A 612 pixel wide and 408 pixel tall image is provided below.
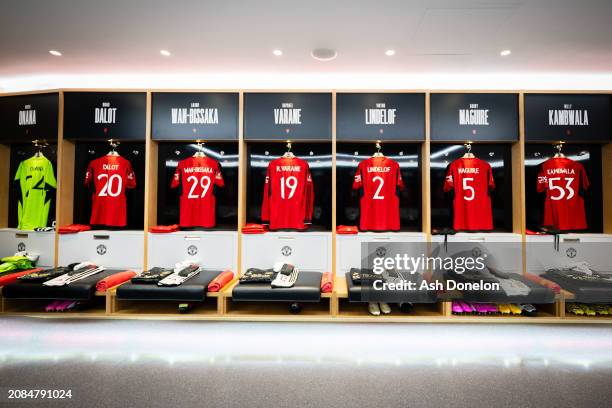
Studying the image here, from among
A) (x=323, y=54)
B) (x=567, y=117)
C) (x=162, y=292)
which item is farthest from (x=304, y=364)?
(x=567, y=117)

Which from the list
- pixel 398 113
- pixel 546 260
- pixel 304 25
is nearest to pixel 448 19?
pixel 398 113

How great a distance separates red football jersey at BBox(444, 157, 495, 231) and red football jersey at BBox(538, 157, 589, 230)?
0.71 metres

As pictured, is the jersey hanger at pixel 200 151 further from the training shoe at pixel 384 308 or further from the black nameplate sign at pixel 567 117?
the black nameplate sign at pixel 567 117

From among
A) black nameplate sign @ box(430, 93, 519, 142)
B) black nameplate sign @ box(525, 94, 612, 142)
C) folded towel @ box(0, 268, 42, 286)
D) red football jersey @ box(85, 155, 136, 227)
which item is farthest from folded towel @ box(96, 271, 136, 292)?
black nameplate sign @ box(525, 94, 612, 142)

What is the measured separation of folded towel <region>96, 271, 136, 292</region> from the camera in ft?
Result: 9.07

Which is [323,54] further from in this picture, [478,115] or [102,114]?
[102,114]

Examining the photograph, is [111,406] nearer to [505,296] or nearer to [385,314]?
[385,314]

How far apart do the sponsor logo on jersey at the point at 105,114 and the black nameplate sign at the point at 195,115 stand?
464 mm

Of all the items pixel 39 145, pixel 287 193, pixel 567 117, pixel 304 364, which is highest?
pixel 567 117

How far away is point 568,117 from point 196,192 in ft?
14.4

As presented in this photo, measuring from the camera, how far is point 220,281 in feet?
9.35

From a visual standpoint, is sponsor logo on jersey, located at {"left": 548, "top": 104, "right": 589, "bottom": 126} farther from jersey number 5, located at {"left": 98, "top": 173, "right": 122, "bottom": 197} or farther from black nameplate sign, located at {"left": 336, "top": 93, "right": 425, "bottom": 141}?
jersey number 5, located at {"left": 98, "top": 173, "right": 122, "bottom": 197}

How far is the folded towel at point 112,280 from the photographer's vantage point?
2766mm

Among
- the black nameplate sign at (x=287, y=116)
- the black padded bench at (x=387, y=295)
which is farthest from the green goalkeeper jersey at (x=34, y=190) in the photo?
the black padded bench at (x=387, y=295)
